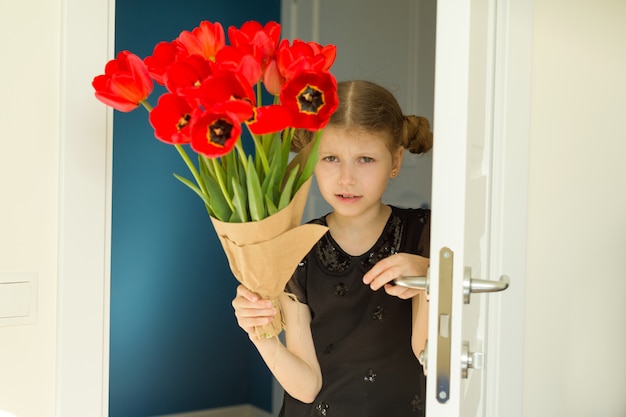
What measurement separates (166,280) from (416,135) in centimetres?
204

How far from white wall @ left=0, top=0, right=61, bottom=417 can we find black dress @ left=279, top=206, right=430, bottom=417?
2.12 ft

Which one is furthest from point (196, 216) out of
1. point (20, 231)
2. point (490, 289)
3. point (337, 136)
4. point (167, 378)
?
point (490, 289)

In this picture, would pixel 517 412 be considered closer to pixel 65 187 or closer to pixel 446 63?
pixel 446 63

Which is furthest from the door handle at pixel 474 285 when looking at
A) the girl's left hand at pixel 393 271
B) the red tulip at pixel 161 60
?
the red tulip at pixel 161 60

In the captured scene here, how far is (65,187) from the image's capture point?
1.42 meters

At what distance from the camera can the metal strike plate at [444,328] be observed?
3.55ft

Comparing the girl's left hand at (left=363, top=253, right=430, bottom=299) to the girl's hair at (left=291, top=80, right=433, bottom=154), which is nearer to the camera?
the girl's left hand at (left=363, top=253, right=430, bottom=299)

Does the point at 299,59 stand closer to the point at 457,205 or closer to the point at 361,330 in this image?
the point at 457,205

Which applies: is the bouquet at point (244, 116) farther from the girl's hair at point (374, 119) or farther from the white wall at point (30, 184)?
the girl's hair at point (374, 119)

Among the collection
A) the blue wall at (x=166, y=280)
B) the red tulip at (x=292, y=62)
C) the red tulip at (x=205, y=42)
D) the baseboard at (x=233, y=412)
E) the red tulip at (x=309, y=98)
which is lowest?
the baseboard at (x=233, y=412)

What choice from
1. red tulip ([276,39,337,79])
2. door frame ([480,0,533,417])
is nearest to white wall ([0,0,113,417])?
red tulip ([276,39,337,79])

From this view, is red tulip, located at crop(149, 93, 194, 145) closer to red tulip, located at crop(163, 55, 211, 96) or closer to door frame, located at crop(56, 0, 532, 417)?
red tulip, located at crop(163, 55, 211, 96)

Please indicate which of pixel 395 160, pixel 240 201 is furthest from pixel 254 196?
pixel 395 160

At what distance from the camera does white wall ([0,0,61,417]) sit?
138 cm
